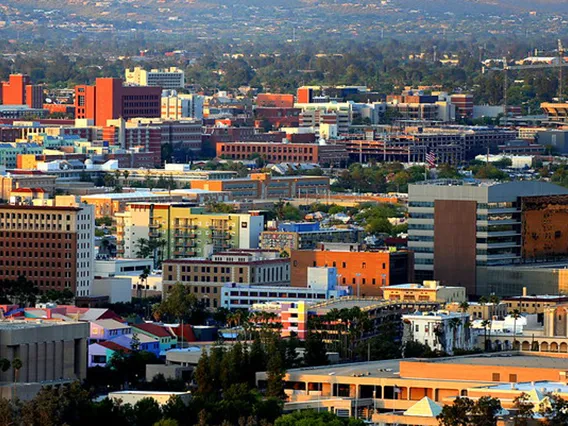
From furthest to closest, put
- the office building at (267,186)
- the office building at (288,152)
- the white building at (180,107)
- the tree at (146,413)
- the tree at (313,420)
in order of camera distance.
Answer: the white building at (180,107) → the office building at (288,152) → the office building at (267,186) → the tree at (146,413) → the tree at (313,420)

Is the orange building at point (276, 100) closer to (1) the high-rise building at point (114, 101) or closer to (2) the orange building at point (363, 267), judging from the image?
(1) the high-rise building at point (114, 101)

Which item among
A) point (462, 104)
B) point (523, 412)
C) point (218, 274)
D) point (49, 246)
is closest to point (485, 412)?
point (523, 412)

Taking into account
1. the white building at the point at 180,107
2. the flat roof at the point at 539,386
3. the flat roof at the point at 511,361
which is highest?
the white building at the point at 180,107

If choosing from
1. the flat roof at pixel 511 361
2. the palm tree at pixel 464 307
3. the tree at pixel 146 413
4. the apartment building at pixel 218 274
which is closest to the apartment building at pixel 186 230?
the apartment building at pixel 218 274

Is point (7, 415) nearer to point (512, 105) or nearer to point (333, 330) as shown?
point (333, 330)

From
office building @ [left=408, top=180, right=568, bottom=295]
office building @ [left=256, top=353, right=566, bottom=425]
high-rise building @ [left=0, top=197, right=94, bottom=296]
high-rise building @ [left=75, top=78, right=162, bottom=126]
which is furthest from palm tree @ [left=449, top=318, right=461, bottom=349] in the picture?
high-rise building @ [left=75, top=78, right=162, bottom=126]

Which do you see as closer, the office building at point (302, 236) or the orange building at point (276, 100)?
the office building at point (302, 236)
